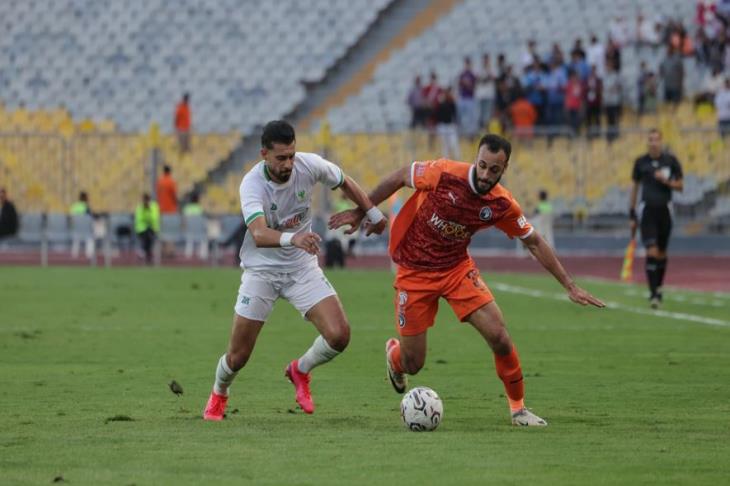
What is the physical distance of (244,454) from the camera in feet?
29.9

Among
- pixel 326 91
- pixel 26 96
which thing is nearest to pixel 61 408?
pixel 326 91

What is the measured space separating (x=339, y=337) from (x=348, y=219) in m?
0.88

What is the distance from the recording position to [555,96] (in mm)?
36375

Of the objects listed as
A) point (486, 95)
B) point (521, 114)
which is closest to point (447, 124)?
point (486, 95)

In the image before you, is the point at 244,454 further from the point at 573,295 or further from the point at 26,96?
the point at 26,96

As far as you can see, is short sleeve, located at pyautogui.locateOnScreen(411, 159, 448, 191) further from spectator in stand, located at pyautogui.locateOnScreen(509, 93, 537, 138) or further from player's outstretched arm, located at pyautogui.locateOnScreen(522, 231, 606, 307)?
spectator in stand, located at pyautogui.locateOnScreen(509, 93, 537, 138)

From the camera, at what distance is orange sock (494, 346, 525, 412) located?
10766 millimetres

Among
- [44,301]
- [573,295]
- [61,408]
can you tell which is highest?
[573,295]

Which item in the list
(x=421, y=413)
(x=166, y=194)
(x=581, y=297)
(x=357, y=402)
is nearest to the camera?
(x=421, y=413)

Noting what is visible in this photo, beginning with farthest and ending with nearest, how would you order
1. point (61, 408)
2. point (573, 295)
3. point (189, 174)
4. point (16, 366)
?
point (189, 174) → point (16, 366) → point (61, 408) → point (573, 295)

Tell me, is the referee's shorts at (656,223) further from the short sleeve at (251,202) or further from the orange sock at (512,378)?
the short sleeve at (251,202)

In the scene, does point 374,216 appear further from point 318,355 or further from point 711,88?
point 711,88

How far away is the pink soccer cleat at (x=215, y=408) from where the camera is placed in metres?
11.1

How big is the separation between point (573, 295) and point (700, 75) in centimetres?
2674
